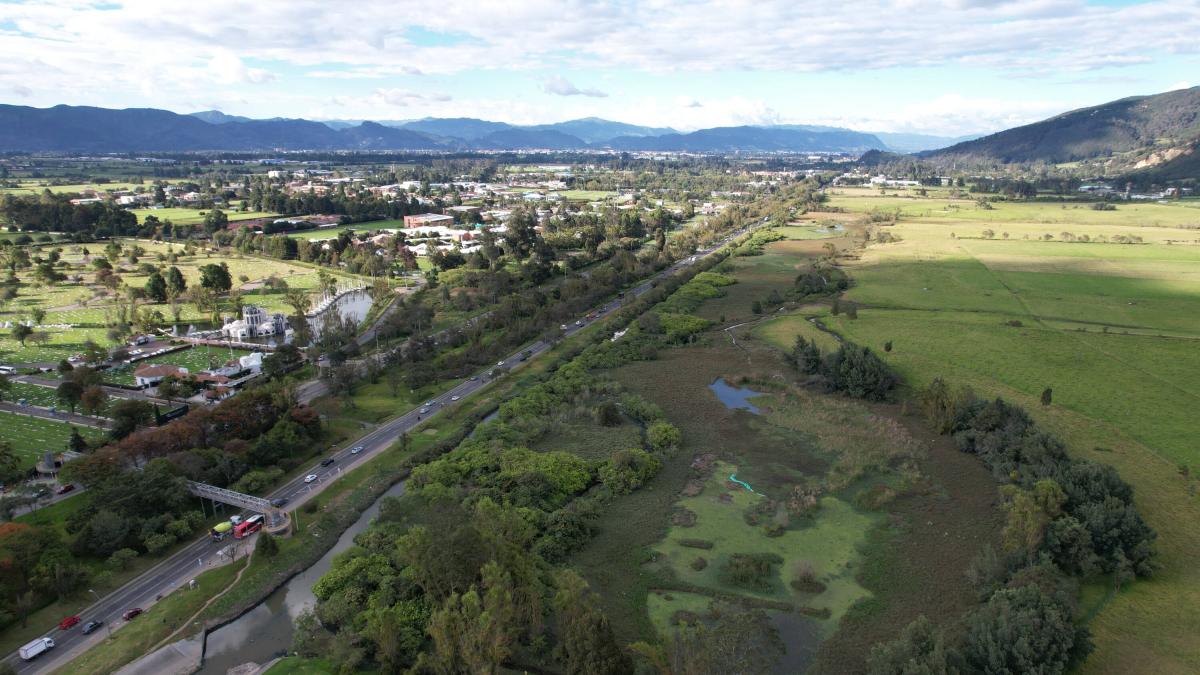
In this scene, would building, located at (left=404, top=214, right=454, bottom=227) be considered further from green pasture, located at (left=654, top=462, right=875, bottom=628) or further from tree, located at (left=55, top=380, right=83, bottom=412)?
green pasture, located at (left=654, top=462, right=875, bottom=628)

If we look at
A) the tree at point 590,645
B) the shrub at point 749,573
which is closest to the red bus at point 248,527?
the tree at point 590,645

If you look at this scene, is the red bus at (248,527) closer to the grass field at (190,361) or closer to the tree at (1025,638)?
the grass field at (190,361)

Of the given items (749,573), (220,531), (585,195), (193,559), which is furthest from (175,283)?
(585,195)

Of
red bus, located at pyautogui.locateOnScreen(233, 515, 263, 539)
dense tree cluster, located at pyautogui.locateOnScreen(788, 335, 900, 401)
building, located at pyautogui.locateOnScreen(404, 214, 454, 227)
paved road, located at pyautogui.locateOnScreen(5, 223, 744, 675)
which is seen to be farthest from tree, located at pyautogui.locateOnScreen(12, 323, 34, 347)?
building, located at pyautogui.locateOnScreen(404, 214, 454, 227)

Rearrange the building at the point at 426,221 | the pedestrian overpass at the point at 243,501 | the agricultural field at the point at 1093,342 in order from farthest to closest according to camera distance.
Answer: the building at the point at 426,221, the pedestrian overpass at the point at 243,501, the agricultural field at the point at 1093,342

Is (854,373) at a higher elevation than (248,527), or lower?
higher

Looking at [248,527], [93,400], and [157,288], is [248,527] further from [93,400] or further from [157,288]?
[157,288]

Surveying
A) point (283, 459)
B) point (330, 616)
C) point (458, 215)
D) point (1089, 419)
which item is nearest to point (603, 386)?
point (283, 459)
